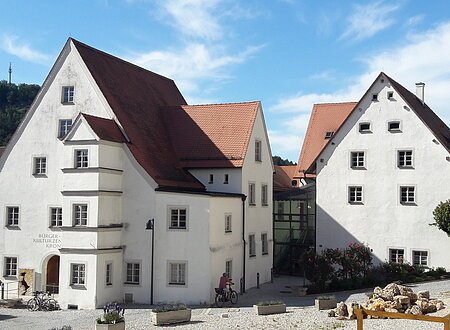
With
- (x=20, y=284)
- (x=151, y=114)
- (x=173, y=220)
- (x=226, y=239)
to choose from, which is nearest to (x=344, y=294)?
(x=226, y=239)

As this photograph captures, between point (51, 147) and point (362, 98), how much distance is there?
17781 millimetres

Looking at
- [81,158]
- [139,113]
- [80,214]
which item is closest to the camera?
[80,214]

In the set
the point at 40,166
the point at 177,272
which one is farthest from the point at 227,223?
the point at 40,166

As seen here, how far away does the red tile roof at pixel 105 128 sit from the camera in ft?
90.1

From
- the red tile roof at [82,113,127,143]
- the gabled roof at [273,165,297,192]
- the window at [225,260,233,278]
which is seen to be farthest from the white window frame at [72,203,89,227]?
the gabled roof at [273,165,297,192]

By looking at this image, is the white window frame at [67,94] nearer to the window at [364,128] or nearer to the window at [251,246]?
the window at [251,246]

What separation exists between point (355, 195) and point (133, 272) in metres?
14.4

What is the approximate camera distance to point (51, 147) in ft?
101

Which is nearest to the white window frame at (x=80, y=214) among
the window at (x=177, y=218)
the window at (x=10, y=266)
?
the window at (x=177, y=218)

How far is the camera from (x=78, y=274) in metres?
27.5

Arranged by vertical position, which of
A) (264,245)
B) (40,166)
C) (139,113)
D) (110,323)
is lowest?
(110,323)

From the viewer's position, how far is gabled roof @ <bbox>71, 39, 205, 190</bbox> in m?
29.4

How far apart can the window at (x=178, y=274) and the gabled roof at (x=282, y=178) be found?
14902mm

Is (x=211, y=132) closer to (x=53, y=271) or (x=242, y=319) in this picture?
(x=53, y=271)
